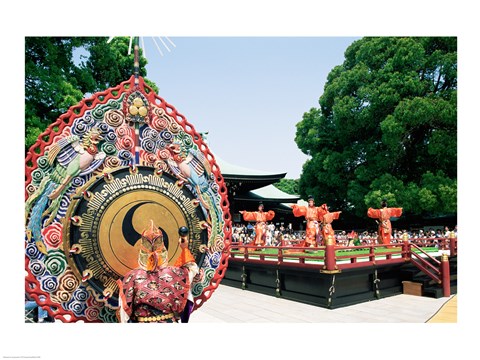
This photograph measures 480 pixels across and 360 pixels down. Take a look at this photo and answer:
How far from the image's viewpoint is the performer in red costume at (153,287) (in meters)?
3.24

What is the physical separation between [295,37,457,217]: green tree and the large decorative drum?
12.5 meters

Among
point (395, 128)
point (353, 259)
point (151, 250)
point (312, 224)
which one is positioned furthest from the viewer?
point (395, 128)

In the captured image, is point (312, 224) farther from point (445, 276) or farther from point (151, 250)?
point (151, 250)

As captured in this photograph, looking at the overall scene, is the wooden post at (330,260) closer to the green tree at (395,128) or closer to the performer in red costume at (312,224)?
the performer in red costume at (312,224)

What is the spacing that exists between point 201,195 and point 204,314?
411 centimetres

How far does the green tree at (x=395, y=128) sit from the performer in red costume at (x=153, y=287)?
13.0 meters

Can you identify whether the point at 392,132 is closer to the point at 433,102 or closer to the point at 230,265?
the point at 433,102

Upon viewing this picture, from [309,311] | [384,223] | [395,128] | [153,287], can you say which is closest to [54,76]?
[153,287]

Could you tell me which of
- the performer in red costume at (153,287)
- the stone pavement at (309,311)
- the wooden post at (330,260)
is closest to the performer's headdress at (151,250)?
the performer in red costume at (153,287)

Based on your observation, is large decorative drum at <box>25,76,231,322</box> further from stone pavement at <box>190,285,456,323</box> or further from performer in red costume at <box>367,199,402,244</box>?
performer in red costume at <box>367,199,402,244</box>

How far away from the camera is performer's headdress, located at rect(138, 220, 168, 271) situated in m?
3.28

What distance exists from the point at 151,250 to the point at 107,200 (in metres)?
0.65

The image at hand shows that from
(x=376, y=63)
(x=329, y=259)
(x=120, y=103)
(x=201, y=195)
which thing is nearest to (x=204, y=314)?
(x=329, y=259)

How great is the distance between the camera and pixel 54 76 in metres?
7.59
